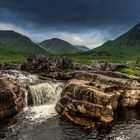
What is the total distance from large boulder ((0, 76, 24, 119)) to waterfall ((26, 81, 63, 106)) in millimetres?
7054

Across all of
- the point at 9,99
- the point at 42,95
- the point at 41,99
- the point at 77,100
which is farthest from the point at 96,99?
the point at 42,95

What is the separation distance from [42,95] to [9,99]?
1530 cm

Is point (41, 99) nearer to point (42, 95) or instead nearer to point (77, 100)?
point (42, 95)

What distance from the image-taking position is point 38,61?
5428 inches

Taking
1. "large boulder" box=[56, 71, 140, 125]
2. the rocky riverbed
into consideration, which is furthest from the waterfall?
"large boulder" box=[56, 71, 140, 125]

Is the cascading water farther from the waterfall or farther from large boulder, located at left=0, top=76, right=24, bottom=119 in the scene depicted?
large boulder, located at left=0, top=76, right=24, bottom=119

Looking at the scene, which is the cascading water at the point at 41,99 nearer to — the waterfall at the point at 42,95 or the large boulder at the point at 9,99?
the waterfall at the point at 42,95

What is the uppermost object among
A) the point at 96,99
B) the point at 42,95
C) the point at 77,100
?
the point at 96,99

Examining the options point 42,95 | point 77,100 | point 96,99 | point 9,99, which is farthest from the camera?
point 42,95

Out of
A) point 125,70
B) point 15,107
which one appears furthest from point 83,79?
point 125,70

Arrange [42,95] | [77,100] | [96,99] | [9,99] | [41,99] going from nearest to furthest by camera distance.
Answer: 1. [96,99]
2. [9,99]
3. [77,100]
4. [41,99]
5. [42,95]

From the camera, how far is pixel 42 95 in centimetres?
7294

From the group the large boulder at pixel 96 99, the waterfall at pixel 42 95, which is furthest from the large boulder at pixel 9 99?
the large boulder at pixel 96 99

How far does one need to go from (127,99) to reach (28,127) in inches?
1184
